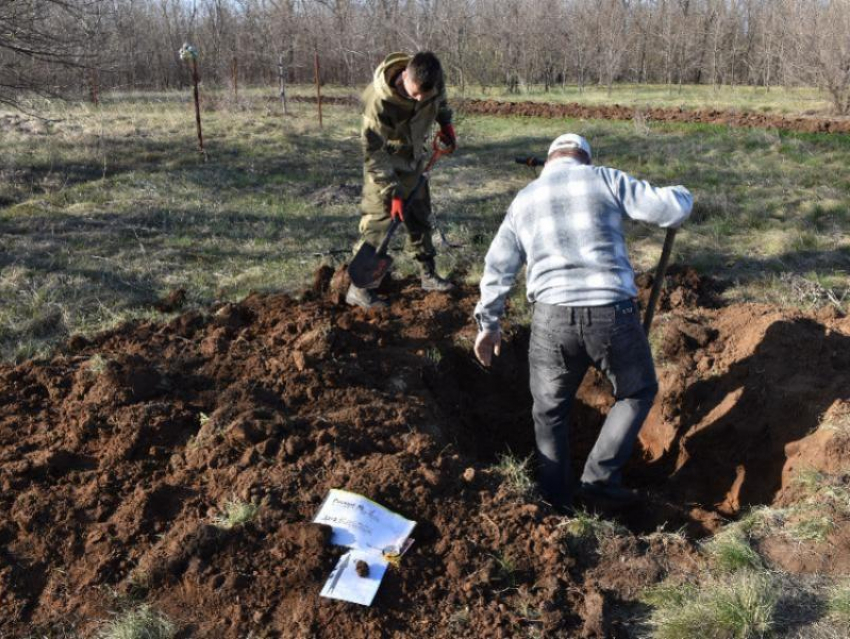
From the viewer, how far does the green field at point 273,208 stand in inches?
246

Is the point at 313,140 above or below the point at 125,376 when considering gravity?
above

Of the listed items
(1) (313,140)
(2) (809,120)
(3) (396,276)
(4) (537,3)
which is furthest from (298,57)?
(3) (396,276)

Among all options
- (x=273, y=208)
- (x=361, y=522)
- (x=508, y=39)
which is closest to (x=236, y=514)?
(x=361, y=522)

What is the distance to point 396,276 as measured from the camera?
21.0ft

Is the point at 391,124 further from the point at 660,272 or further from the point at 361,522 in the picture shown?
the point at 361,522

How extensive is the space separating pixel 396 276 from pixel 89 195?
17.5 ft

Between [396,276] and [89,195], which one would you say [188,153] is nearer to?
[89,195]

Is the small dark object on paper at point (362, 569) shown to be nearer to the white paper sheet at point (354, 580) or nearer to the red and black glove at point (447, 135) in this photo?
the white paper sheet at point (354, 580)

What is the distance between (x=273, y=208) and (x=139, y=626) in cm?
699

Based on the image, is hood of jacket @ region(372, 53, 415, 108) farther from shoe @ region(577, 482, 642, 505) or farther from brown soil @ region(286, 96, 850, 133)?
brown soil @ region(286, 96, 850, 133)

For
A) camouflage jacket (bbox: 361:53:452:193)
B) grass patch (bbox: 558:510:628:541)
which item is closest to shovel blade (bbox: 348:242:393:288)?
camouflage jacket (bbox: 361:53:452:193)

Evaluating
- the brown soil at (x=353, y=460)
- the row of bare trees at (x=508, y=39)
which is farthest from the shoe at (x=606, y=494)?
the row of bare trees at (x=508, y=39)

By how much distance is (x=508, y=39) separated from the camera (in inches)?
1069

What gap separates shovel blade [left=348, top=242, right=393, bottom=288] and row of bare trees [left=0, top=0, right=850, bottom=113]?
15.7m
